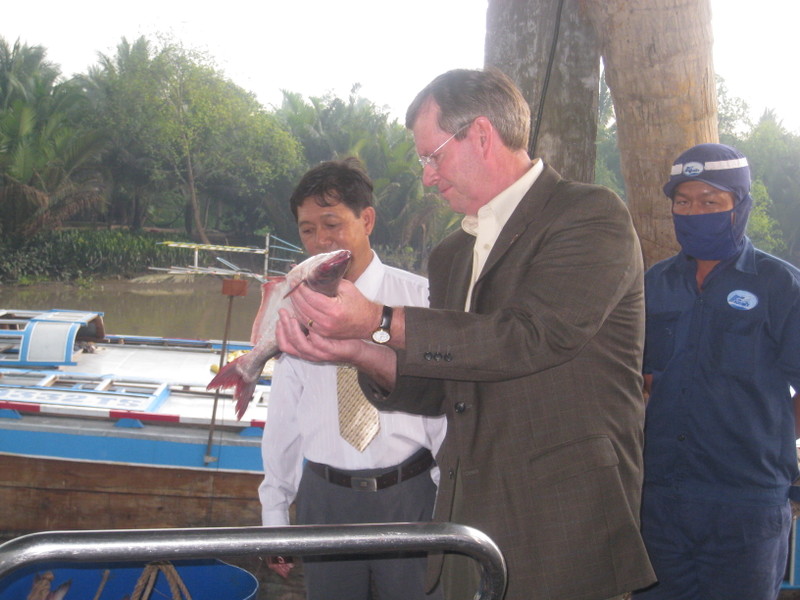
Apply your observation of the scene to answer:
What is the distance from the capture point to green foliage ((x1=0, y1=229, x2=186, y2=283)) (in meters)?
26.7

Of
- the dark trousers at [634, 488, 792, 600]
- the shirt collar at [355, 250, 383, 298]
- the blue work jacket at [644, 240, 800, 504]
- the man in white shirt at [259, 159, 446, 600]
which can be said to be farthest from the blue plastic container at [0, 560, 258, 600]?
the blue work jacket at [644, 240, 800, 504]

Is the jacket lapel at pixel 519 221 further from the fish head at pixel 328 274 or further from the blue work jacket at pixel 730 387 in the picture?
the blue work jacket at pixel 730 387

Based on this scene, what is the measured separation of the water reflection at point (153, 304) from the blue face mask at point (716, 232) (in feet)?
62.9

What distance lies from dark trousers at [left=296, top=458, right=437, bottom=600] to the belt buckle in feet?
0.05

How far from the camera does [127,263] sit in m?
29.0

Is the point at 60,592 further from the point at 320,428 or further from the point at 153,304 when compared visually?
the point at 153,304

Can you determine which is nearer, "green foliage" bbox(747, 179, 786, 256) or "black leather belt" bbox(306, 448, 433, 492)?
"black leather belt" bbox(306, 448, 433, 492)

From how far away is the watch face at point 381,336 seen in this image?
1768mm

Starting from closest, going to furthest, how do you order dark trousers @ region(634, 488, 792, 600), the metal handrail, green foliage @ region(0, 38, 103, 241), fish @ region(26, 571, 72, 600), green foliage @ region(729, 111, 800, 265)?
the metal handrail
dark trousers @ region(634, 488, 792, 600)
fish @ region(26, 571, 72, 600)
green foliage @ region(0, 38, 103, 241)
green foliage @ region(729, 111, 800, 265)

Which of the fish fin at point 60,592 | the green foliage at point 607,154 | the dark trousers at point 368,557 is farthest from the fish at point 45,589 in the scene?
the green foliage at point 607,154

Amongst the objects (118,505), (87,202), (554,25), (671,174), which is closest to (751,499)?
(671,174)

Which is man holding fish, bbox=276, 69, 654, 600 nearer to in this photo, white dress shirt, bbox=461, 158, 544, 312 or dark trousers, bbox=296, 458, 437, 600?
white dress shirt, bbox=461, 158, 544, 312

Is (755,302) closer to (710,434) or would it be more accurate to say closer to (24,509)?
(710,434)

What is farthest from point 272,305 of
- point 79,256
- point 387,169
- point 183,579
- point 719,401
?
point 387,169
